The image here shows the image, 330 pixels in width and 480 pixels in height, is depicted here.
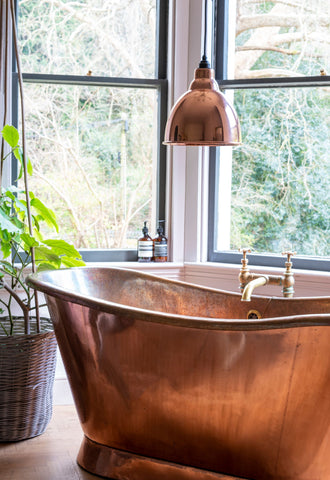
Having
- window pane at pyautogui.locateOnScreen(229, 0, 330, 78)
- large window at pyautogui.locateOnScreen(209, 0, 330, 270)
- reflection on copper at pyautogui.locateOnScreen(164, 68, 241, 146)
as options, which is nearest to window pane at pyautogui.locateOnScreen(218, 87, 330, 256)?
large window at pyautogui.locateOnScreen(209, 0, 330, 270)

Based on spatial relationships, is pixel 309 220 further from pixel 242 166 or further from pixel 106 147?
pixel 106 147

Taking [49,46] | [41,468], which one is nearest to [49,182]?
[49,46]

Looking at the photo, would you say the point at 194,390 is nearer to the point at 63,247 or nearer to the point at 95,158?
the point at 63,247

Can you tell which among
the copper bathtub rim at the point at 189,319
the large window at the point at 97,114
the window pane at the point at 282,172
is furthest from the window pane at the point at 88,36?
the copper bathtub rim at the point at 189,319

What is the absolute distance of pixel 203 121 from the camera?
2.12 metres

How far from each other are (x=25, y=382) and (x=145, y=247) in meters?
1.01

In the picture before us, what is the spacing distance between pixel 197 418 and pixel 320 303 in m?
0.78

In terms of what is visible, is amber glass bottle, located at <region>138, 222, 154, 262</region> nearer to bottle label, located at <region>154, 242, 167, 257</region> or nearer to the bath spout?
bottle label, located at <region>154, 242, 167, 257</region>

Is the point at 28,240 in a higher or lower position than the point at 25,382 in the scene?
higher

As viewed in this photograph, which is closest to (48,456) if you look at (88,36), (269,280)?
(269,280)

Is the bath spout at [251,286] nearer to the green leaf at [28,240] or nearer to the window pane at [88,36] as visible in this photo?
the green leaf at [28,240]

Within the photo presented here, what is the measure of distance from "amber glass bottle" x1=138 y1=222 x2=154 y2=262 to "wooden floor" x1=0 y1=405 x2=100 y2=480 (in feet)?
2.90

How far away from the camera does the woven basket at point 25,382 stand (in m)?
2.54

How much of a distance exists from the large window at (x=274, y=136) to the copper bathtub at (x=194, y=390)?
1.21 meters
